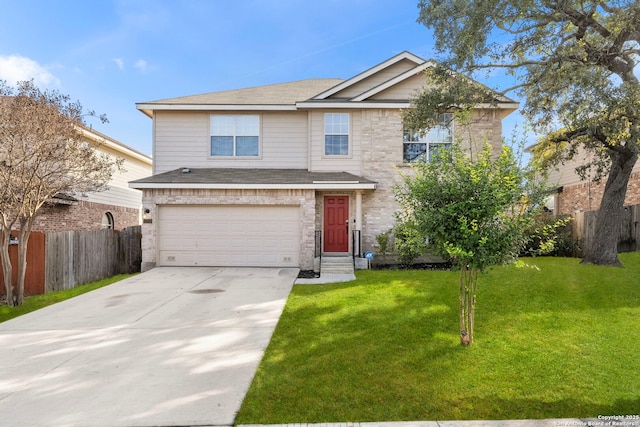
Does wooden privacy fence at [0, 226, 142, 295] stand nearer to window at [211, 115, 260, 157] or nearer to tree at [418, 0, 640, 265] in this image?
window at [211, 115, 260, 157]

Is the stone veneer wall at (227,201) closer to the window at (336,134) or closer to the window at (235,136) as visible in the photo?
the window at (336,134)

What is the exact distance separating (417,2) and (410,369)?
29.5 ft

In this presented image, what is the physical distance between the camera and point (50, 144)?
30.2 ft

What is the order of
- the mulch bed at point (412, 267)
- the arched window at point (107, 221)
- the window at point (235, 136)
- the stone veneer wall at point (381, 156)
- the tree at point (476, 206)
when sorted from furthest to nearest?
the arched window at point (107, 221), the window at point (235, 136), the stone veneer wall at point (381, 156), the mulch bed at point (412, 267), the tree at point (476, 206)

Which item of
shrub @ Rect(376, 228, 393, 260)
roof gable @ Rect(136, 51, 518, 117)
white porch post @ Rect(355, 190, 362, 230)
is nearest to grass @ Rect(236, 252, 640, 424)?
shrub @ Rect(376, 228, 393, 260)

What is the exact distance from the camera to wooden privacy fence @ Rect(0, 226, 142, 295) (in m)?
10.3

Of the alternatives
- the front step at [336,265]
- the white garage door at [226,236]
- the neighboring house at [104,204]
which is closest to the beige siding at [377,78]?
the white garage door at [226,236]

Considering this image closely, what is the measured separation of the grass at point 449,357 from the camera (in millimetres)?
3893

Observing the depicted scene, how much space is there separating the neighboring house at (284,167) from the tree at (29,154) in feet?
8.74

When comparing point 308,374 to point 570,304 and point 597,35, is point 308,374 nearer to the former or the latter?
point 570,304

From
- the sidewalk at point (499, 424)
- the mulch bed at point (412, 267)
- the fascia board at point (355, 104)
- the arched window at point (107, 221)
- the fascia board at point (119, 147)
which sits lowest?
the sidewalk at point (499, 424)

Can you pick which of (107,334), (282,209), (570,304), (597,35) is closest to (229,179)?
(282,209)

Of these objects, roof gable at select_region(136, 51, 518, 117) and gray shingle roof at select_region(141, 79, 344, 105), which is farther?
gray shingle roof at select_region(141, 79, 344, 105)

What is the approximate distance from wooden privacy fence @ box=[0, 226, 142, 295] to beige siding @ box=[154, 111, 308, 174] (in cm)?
320
